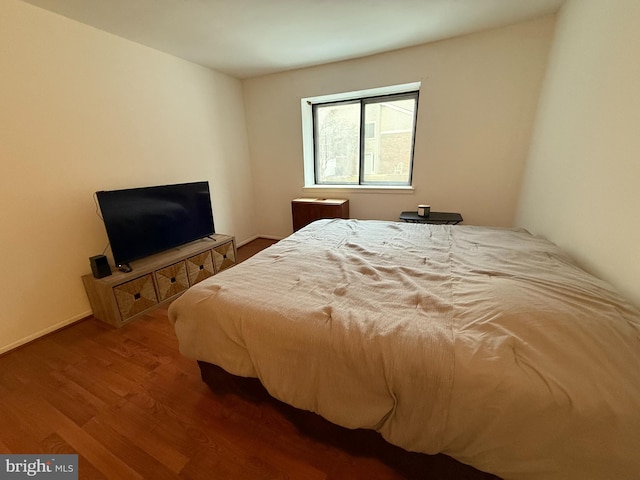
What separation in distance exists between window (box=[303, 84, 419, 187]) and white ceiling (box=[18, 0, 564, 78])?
0.65 metres

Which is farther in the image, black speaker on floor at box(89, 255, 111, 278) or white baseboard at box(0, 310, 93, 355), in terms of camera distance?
black speaker on floor at box(89, 255, 111, 278)

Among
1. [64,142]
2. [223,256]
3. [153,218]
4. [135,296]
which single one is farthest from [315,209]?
[64,142]

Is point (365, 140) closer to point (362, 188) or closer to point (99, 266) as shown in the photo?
point (362, 188)

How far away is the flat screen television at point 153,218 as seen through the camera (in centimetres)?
213

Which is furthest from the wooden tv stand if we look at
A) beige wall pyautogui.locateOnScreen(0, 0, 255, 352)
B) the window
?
the window

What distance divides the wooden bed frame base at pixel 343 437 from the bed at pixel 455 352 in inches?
5.5

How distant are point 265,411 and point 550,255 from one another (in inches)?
72.8

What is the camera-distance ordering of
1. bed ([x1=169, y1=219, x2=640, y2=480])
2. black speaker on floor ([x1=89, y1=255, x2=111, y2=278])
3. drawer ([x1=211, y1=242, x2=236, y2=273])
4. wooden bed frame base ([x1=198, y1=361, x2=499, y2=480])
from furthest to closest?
drawer ([x1=211, y1=242, x2=236, y2=273]) → black speaker on floor ([x1=89, y1=255, x2=111, y2=278]) → wooden bed frame base ([x1=198, y1=361, x2=499, y2=480]) → bed ([x1=169, y1=219, x2=640, y2=480])

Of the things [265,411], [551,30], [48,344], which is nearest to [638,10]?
[551,30]

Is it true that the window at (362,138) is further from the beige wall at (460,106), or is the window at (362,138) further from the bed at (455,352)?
the bed at (455,352)

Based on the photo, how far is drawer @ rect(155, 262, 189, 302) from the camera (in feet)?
7.73

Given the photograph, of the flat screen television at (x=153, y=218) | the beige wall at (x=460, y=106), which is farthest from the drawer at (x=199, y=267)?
the beige wall at (x=460, y=106)

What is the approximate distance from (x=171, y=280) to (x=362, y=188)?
2.54 m

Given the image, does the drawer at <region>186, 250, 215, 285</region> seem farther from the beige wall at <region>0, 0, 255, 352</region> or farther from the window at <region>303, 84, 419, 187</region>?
the window at <region>303, 84, 419, 187</region>
